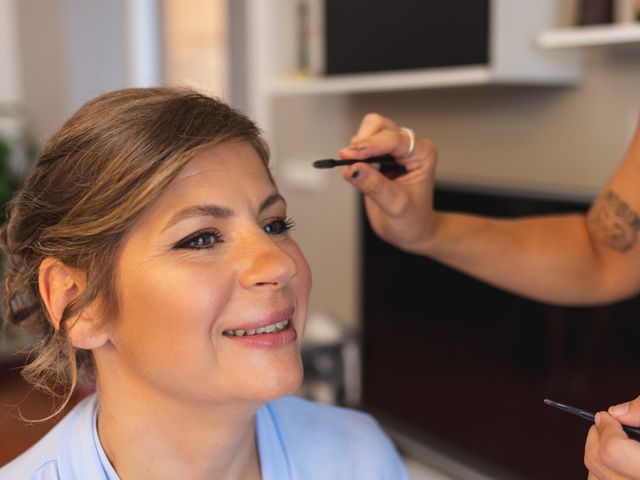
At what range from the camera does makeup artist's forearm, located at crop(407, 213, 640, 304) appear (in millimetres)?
1231

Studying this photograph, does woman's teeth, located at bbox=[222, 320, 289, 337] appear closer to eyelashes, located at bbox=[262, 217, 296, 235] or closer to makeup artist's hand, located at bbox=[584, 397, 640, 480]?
Answer: eyelashes, located at bbox=[262, 217, 296, 235]

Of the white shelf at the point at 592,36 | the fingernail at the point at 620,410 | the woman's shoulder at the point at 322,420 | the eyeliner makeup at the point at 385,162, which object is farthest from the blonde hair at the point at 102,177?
the white shelf at the point at 592,36

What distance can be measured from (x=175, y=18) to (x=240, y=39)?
2.92 ft

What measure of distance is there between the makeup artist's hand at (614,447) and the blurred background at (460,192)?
74 cm

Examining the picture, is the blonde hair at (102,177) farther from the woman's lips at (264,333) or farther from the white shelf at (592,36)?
the white shelf at (592,36)

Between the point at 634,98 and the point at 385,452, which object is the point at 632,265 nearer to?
the point at 385,452

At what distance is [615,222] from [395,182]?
377mm

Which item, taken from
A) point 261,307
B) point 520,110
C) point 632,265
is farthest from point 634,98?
point 261,307

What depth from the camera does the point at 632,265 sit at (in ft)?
3.99

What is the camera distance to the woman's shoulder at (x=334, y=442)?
3.70ft

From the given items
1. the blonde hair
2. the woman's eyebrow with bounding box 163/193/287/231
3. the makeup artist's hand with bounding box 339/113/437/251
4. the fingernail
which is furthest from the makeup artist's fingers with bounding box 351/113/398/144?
the fingernail

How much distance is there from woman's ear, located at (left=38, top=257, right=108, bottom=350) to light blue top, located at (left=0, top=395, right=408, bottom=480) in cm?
13

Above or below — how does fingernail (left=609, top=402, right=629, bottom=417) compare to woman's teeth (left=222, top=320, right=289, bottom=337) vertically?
below

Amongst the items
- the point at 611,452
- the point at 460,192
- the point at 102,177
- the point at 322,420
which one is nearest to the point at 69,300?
the point at 102,177
